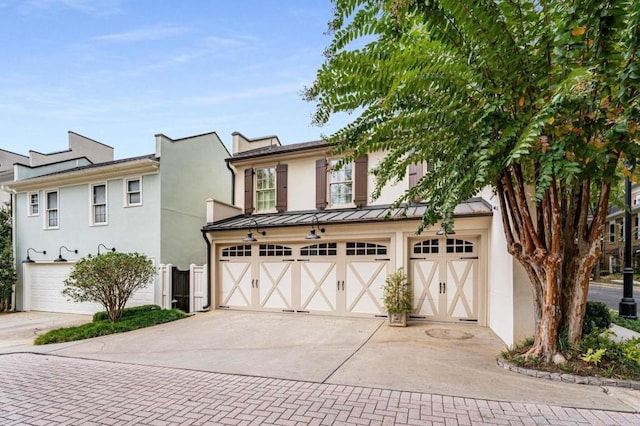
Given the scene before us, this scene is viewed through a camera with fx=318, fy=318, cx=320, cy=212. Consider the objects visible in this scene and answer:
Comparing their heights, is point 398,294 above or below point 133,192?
below

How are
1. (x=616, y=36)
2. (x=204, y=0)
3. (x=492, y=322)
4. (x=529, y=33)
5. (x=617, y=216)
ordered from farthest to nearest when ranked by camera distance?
(x=617, y=216), (x=204, y=0), (x=492, y=322), (x=529, y=33), (x=616, y=36)

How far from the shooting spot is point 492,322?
7.69m

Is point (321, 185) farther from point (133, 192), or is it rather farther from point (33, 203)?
point (33, 203)

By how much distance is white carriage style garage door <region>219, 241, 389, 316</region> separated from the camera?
9289mm

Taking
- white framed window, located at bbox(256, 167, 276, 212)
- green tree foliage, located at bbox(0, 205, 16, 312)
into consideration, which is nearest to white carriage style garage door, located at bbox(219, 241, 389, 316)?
white framed window, located at bbox(256, 167, 276, 212)

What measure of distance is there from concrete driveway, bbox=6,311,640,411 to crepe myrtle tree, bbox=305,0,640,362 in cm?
102

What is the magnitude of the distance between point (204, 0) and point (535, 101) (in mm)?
8241

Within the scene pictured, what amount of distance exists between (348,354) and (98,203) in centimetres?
1120

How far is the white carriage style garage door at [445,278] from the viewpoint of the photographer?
8445 mm

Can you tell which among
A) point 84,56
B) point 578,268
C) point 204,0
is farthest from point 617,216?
point 84,56

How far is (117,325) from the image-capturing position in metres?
8.38

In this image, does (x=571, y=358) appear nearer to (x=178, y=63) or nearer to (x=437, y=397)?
(x=437, y=397)

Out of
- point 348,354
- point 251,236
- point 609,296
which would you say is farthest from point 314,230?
point 609,296

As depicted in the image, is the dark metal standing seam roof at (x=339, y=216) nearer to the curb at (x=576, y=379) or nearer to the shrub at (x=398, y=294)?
the shrub at (x=398, y=294)
